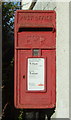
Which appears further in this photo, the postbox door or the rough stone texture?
the postbox door

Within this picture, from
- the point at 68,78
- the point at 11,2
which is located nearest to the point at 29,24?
the point at 68,78

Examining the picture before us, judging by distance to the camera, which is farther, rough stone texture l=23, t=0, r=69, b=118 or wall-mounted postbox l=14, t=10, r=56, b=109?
wall-mounted postbox l=14, t=10, r=56, b=109

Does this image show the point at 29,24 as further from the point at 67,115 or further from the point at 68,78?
the point at 67,115

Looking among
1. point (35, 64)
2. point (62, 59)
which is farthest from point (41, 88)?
point (62, 59)

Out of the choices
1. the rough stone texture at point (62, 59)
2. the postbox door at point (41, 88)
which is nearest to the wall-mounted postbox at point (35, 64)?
the postbox door at point (41, 88)

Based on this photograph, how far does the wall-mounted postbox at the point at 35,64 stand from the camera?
439cm

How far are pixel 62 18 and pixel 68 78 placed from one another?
82 centimetres

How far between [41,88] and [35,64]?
1.14 ft

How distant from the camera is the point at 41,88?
4.40 metres

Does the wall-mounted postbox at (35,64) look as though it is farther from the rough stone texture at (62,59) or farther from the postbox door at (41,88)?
the rough stone texture at (62,59)

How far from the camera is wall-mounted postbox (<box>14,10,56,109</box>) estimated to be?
4.39 m

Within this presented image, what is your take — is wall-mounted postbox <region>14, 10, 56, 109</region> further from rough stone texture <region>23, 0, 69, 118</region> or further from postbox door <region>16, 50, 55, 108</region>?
rough stone texture <region>23, 0, 69, 118</region>

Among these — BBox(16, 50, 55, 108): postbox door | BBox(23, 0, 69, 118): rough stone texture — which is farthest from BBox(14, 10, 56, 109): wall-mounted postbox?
BBox(23, 0, 69, 118): rough stone texture

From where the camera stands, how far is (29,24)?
173 inches
